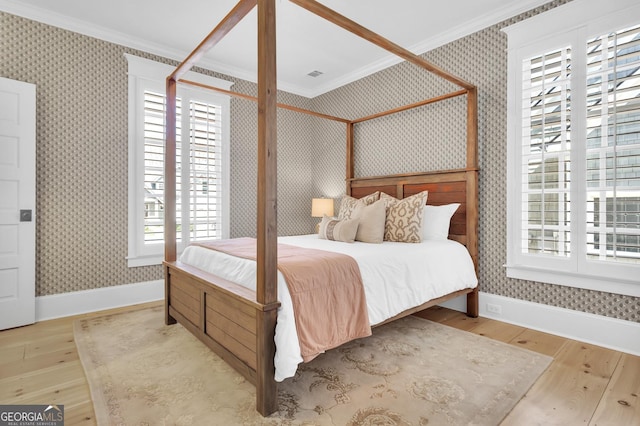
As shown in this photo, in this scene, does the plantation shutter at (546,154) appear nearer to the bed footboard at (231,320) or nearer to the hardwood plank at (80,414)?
the bed footboard at (231,320)

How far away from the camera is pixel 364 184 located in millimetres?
4258

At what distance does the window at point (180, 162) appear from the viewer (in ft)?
11.9

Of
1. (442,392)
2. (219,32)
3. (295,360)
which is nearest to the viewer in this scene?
(295,360)

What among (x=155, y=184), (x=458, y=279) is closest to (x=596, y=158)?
(x=458, y=279)

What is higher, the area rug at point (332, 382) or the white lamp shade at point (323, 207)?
the white lamp shade at point (323, 207)

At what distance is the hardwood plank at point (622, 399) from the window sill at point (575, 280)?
502mm

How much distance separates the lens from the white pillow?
127 inches

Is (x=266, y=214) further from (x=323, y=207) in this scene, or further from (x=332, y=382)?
(x=323, y=207)

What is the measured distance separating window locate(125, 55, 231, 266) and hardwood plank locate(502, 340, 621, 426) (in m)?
3.43

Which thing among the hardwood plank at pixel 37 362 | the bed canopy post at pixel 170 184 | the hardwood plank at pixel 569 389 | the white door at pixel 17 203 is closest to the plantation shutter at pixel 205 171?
the bed canopy post at pixel 170 184

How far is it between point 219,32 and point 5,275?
2829 millimetres

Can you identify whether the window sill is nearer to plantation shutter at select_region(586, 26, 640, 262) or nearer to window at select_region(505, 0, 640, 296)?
window at select_region(505, 0, 640, 296)

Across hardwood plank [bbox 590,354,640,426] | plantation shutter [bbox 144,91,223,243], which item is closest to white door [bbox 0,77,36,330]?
plantation shutter [bbox 144,91,223,243]

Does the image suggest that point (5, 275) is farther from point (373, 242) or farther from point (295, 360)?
point (373, 242)
